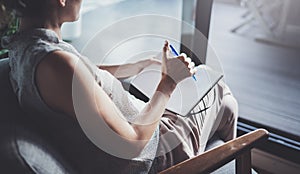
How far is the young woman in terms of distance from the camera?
35.0 inches

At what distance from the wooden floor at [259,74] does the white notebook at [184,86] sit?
0.85 metres

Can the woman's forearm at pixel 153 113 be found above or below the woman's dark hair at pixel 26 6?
below

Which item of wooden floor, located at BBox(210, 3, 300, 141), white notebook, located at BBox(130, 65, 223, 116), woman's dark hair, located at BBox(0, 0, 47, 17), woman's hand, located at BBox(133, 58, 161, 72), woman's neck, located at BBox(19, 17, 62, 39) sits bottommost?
wooden floor, located at BBox(210, 3, 300, 141)

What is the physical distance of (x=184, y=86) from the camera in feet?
4.53

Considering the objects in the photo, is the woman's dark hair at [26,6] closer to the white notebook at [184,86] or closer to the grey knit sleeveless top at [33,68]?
the grey knit sleeveless top at [33,68]

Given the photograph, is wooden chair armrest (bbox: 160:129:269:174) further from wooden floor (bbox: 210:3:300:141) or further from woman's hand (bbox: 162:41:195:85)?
wooden floor (bbox: 210:3:300:141)

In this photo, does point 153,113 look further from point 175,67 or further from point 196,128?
point 196,128

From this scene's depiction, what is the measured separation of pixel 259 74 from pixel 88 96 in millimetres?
1973

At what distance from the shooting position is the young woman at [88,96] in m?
0.89

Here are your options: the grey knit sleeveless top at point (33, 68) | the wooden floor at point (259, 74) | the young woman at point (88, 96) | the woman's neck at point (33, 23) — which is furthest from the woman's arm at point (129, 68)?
the wooden floor at point (259, 74)

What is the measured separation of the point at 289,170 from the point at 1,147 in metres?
1.48

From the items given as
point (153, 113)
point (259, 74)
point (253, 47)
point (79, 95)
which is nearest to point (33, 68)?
point (79, 95)

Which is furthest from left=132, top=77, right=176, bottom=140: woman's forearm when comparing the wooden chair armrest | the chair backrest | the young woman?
the chair backrest

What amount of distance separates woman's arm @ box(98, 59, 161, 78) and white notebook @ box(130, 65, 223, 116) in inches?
0.7
